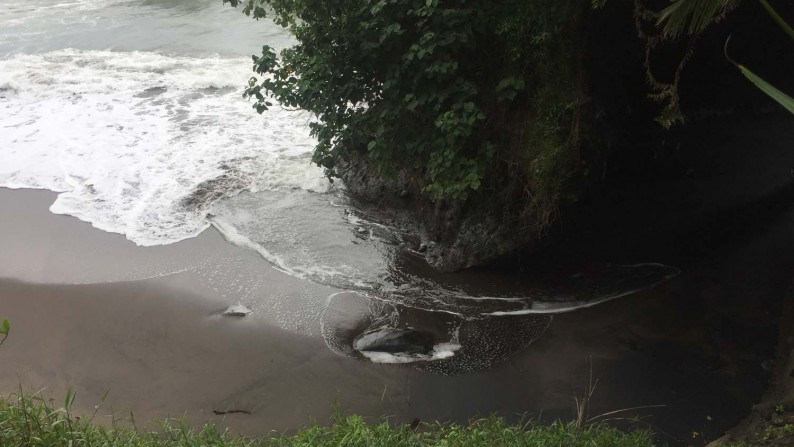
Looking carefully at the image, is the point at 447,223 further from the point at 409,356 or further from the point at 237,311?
the point at 237,311

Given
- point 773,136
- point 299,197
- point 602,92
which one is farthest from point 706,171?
point 299,197

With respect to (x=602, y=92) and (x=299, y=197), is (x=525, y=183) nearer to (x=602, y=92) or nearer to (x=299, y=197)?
(x=602, y=92)

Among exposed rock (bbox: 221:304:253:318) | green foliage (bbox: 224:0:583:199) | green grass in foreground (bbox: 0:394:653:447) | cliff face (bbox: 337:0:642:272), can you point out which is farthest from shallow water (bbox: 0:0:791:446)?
green foliage (bbox: 224:0:583:199)

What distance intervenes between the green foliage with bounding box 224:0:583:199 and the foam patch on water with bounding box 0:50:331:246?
114 inches

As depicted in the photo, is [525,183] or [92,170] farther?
[92,170]

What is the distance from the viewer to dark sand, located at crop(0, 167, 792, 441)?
17.8ft

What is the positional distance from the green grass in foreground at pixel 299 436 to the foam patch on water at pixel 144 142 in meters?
4.53

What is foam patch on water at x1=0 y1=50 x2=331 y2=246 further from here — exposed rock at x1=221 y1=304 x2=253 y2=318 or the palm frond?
the palm frond

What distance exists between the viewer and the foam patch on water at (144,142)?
9094 millimetres

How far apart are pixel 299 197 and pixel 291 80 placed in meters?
2.63

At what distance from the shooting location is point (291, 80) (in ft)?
23.3

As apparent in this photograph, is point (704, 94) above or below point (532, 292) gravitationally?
above

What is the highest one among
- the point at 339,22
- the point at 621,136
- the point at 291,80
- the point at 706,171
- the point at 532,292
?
the point at 339,22

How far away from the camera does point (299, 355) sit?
6.11 metres
